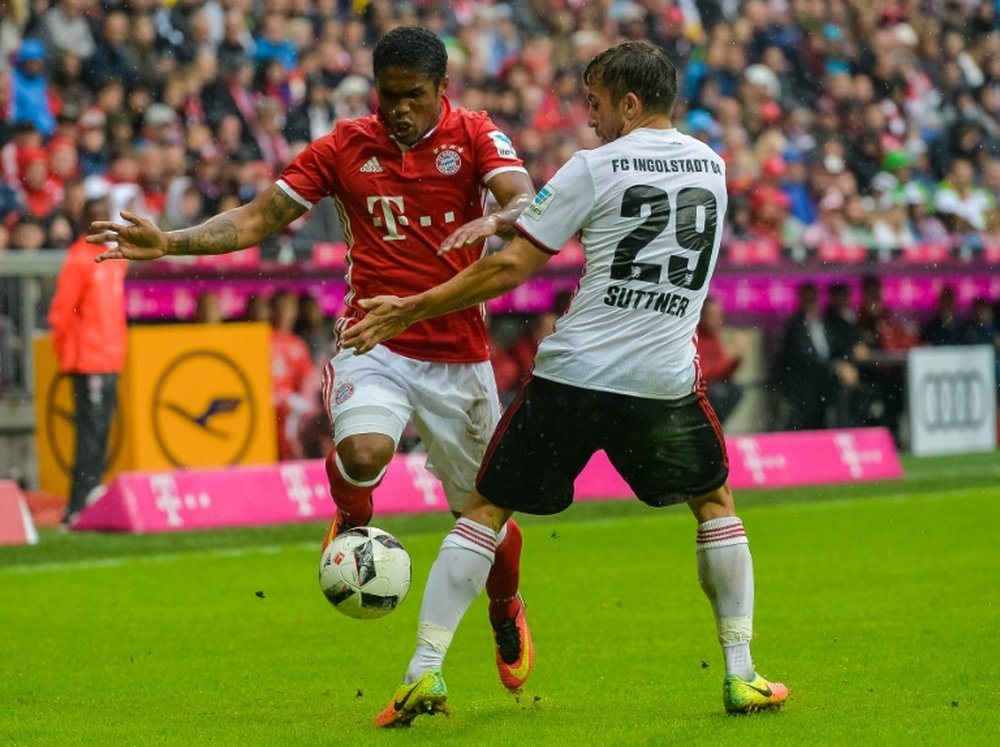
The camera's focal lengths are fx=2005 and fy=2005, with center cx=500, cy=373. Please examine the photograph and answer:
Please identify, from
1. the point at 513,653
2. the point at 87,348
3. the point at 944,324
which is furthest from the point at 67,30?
the point at 513,653

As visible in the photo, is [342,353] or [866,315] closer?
[342,353]

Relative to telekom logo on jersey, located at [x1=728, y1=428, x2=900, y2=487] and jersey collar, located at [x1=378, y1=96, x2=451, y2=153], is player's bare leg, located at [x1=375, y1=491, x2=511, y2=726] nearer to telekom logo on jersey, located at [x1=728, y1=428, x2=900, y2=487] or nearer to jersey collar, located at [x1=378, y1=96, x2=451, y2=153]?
jersey collar, located at [x1=378, y1=96, x2=451, y2=153]

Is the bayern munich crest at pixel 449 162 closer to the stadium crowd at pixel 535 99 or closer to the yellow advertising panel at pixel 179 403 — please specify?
the yellow advertising panel at pixel 179 403

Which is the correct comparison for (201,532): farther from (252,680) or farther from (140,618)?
(252,680)

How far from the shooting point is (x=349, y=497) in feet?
24.9

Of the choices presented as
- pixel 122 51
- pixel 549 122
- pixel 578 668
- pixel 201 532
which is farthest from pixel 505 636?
pixel 549 122

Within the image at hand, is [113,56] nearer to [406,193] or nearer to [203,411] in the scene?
[203,411]

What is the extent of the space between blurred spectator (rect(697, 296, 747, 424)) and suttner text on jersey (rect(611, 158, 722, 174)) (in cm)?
1172

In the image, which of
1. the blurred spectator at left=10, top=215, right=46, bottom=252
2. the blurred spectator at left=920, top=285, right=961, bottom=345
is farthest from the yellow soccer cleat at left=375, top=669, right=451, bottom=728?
the blurred spectator at left=920, top=285, right=961, bottom=345

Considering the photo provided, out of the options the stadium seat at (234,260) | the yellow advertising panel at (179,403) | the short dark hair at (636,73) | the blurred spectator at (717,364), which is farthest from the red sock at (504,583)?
the blurred spectator at (717,364)

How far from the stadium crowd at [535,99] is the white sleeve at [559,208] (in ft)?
32.8

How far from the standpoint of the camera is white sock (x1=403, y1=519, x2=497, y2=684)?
6.41 m

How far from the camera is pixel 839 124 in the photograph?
81.7 feet

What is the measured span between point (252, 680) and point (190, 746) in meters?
1.54
